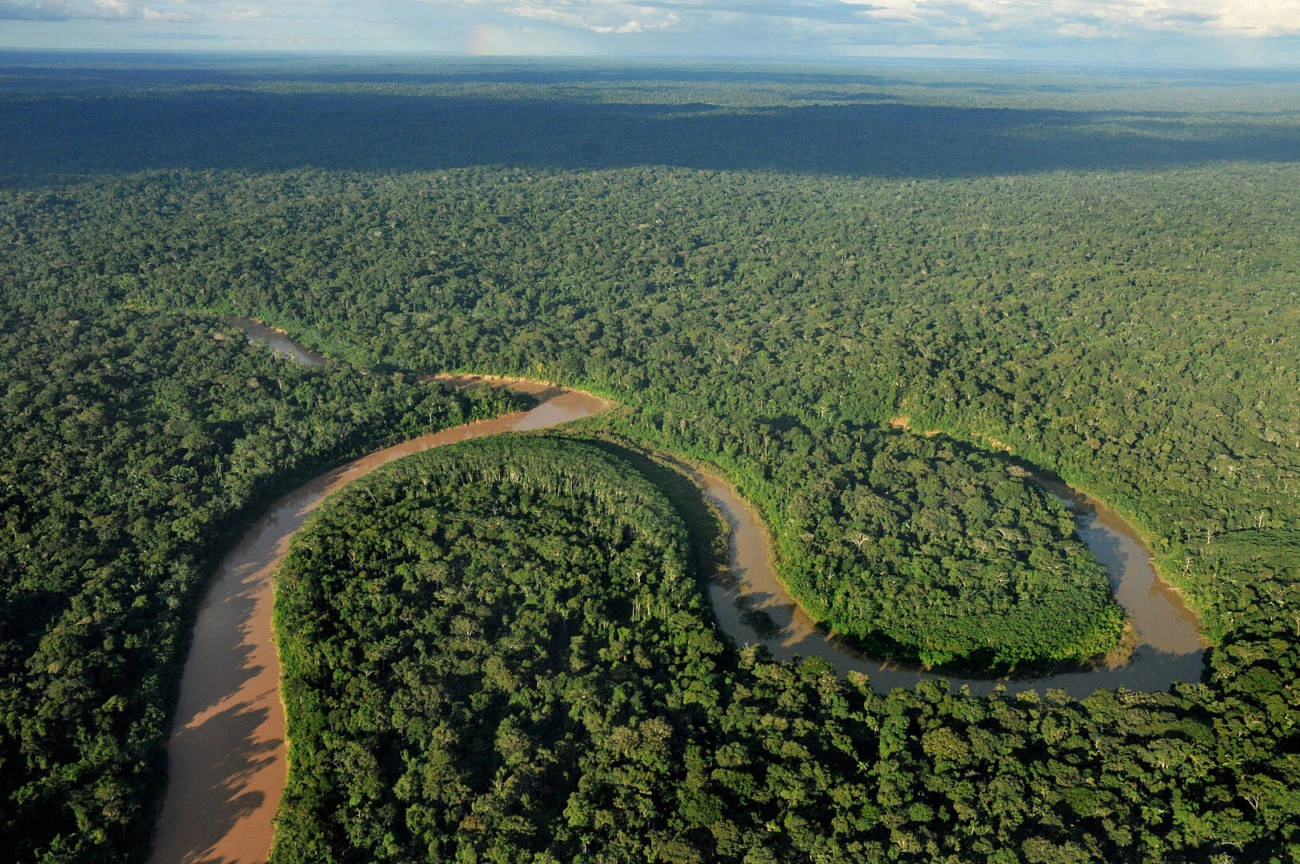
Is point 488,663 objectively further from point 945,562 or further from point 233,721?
point 945,562

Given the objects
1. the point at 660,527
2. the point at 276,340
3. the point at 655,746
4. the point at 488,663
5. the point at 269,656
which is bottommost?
the point at 269,656

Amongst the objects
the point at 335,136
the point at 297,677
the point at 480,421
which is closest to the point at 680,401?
the point at 480,421

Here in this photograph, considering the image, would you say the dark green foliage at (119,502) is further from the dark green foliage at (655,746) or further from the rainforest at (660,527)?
the dark green foliage at (655,746)

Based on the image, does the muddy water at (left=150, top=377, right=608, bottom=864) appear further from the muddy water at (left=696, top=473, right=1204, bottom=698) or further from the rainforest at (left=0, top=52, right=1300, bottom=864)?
the muddy water at (left=696, top=473, right=1204, bottom=698)

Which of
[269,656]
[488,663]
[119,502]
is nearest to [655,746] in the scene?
[488,663]

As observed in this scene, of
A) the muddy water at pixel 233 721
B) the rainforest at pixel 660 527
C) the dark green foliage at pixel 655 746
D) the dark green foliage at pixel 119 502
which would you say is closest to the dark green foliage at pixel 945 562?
the rainforest at pixel 660 527

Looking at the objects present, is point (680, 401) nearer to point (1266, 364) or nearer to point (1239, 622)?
Answer: point (1239, 622)

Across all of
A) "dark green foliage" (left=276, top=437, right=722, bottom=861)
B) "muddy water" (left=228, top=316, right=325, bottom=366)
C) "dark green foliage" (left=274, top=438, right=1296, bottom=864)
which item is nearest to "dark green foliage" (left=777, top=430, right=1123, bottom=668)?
"dark green foliage" (left=274, top=438, right=1296, bottom=864)
